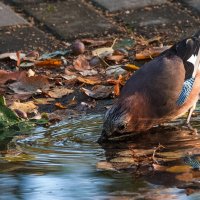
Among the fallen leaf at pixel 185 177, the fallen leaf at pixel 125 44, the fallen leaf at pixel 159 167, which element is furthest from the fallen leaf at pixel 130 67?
the fallen leaf at pixel 185 177

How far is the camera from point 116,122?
6.00 metres

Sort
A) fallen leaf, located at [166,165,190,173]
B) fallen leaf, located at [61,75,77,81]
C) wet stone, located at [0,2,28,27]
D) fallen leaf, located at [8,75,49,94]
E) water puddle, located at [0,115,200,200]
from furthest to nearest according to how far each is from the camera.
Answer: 1. wet stone, located at [0,2,28,27]
2. fallen leaf, located at [61,75,77,81]
3. fallen leaf, located at [8,75,49,94]
4. fallen leaf, located at [166,165,190,173]
5. water puddle, located at [0,115,200,200]

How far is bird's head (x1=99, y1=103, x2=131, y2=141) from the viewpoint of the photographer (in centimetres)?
596

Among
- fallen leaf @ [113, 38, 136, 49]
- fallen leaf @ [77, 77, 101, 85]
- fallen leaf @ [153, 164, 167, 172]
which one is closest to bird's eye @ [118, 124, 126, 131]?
fallen leaf @ [153, 164, 167, 172]

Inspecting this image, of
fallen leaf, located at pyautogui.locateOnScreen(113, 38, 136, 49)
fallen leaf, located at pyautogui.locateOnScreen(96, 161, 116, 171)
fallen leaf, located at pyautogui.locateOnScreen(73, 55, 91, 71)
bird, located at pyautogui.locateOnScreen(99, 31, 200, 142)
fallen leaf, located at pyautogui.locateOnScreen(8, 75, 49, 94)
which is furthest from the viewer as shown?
fallen leaf, located at pyautogui.locateOnScreen(113, 38, 136, 49)

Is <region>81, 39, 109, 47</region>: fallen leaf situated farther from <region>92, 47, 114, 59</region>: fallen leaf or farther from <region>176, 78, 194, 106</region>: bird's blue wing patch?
<region>176, 78, 194, 106</region>: bird's blue wing patch

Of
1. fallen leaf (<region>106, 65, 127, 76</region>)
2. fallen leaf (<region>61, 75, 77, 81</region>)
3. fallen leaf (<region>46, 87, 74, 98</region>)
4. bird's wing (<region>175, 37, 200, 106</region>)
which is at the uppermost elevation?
bird's wing (<region>175, 37, 200, 106</region>)

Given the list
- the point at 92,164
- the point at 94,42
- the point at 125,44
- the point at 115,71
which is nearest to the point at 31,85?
the point at 115,71

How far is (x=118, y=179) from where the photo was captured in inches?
201

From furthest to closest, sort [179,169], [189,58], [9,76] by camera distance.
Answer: [9,76] < [189,58] < [179,169]

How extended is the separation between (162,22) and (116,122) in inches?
108

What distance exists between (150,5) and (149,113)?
9.30 ft

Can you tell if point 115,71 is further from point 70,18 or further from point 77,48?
point 70,18

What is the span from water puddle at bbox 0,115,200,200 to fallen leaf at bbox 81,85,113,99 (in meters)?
0.47
